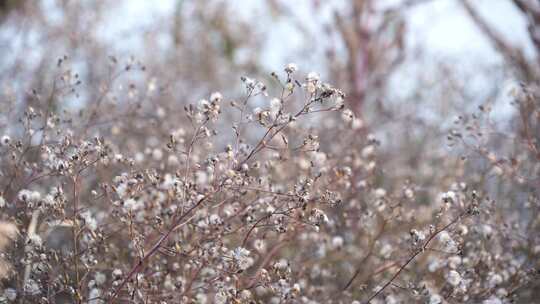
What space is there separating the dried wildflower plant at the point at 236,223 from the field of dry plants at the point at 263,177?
0.8 inches

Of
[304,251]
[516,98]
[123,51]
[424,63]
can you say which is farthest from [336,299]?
[424,63]

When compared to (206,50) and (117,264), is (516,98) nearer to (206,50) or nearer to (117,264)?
(117,264)

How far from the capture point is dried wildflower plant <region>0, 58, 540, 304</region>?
272 centimetres

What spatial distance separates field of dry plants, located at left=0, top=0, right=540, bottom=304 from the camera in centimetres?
279

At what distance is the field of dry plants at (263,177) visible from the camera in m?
2.79

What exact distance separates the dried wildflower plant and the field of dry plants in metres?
0.02

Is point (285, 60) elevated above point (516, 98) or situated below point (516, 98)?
above

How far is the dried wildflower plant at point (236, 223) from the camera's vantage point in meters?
2.72

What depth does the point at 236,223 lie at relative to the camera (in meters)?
3.58

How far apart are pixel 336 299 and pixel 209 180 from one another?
55.0 inches

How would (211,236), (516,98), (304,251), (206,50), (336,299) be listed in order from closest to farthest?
1. (211,236)
2. (336,299)
3. (516,98)
4. (304,251)
5. (206,50)

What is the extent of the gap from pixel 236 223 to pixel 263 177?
34cm

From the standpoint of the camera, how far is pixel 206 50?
964cm

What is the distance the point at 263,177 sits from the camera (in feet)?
11.5
